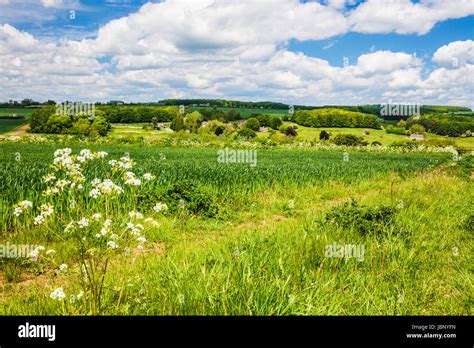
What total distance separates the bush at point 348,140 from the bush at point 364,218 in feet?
165

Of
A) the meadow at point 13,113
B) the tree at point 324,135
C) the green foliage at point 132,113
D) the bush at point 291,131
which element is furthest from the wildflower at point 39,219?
the tree at point 324,135

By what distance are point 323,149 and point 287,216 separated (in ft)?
142

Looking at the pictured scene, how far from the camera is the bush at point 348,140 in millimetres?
56469

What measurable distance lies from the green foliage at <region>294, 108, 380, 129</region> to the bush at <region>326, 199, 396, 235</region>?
38065mm

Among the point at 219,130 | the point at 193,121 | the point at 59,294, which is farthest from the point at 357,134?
the point at 59,294

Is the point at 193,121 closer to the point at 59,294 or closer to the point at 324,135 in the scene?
the point at 324,135

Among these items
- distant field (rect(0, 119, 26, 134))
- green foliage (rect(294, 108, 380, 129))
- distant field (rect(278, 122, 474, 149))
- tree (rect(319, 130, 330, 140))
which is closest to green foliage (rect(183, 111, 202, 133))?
distant field (rect(278, 122, 474, 149))

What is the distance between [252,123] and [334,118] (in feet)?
53.3

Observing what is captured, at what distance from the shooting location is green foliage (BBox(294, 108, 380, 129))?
148 feet

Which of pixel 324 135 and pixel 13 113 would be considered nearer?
pixel 13 113

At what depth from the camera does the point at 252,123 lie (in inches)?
1400

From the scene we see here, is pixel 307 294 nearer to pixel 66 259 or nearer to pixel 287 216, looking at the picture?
pixel 66 259

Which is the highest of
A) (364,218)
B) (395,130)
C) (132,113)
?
(395,130)

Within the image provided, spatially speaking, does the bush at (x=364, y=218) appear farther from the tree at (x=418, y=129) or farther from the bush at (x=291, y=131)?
the bush at (x=291, y=131)
